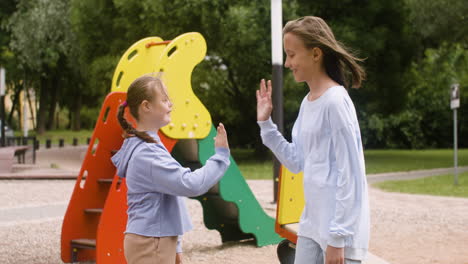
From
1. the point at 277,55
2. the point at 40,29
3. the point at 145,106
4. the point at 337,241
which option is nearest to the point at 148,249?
the point at 145,106

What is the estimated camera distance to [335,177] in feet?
8.11

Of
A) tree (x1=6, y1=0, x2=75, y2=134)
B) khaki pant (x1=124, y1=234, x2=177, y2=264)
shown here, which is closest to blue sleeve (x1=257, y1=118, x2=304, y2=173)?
khaki pant (x1=124, y1=234, x2=177, y2=264)

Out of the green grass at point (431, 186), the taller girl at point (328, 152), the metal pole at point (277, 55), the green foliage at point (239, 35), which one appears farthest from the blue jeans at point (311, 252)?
the green foliage at point (239, 35)

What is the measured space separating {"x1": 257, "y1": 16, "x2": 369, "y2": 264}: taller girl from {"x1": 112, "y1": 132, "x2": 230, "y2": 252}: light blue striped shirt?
435 millimetres

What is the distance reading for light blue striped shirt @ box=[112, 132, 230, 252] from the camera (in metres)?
2.77

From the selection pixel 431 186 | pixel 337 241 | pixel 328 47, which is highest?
pixel 328 47

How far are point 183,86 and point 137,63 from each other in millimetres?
676

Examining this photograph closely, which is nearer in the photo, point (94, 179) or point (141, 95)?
point (141, 95)

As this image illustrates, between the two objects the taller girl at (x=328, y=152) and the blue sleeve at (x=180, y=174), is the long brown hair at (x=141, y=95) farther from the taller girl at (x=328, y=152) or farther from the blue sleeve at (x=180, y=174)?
the taller girl at (x=328, y=152)

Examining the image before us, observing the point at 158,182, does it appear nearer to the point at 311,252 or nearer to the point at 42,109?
the point at 311,252

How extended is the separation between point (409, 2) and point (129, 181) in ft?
68.6

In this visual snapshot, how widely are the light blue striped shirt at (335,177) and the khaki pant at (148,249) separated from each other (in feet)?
2.22

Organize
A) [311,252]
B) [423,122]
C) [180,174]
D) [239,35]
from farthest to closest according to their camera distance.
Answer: [423,122]
[239,35]
[180,174]
[311,252]

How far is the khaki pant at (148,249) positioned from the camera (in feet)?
9.61
